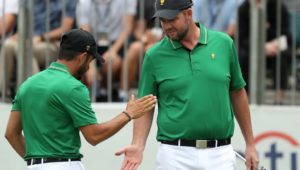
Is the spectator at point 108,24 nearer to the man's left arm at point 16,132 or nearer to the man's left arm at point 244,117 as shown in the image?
the man's left arm at point 16,132

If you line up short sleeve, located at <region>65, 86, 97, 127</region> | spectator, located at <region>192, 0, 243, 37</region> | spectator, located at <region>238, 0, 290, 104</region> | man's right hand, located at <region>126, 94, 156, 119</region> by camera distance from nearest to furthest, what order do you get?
1. short sleeve, located at <region>65, 86, 97, 127</region>
2. man's right hand, located at <region>126, 94, 156, 119</region>
3. spectator, located at <region>192, 0, 243, 37</region>
4. spectator, located at <region>238, 0, 290, 104</region>

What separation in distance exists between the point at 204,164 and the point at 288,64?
2846 mm

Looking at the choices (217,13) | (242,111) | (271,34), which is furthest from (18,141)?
(271,34)

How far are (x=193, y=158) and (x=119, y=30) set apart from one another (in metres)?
2.78

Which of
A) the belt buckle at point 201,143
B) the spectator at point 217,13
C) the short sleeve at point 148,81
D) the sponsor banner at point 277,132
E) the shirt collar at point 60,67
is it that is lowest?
the sponsor banner at point 277,132

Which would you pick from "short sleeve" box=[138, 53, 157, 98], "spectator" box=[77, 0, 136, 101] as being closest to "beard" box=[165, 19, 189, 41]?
"short sleeve" box=[138, 53, 157, 98]

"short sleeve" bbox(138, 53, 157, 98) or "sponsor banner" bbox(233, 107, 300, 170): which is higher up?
"short sleeve" bbox(138, 53, 157, 98)

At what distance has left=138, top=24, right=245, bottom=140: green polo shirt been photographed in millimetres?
5777

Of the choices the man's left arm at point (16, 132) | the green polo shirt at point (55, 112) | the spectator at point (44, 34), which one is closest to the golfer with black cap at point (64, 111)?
the green polo shirt at point (55, 112)

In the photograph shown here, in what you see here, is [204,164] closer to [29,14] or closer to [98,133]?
[98,133]

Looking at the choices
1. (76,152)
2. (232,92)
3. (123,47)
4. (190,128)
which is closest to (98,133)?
(76,152)

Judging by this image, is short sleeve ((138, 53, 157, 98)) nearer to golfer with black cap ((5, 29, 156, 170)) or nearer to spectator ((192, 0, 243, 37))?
golfer with black cap ((5, 29, 156, 170))

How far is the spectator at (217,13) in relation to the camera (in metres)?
8.28

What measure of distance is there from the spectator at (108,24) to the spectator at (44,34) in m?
0.13
